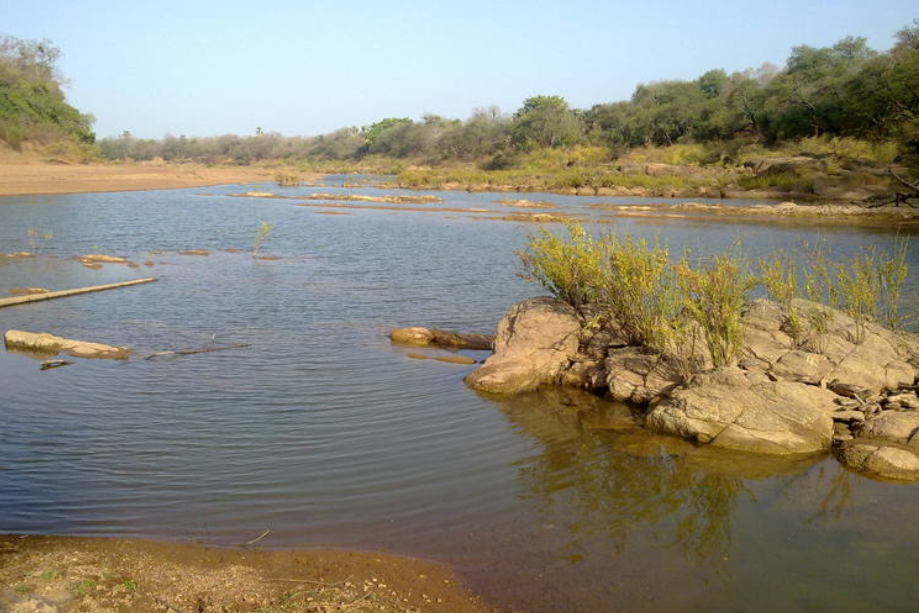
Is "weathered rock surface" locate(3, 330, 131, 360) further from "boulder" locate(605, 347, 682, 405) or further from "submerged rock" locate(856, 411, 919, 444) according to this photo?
"submerged rock" locate(856, 411, 919, 444)

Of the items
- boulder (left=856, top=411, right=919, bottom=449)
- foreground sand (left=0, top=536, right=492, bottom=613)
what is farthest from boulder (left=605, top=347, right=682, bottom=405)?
foreground sand (left=0, top=536, right=492, bottom=613)

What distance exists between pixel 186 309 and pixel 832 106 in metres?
51.4

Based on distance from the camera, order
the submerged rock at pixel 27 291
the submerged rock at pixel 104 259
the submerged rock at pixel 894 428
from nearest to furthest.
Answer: the submerged rock at pixel 894 428, the submerged rock at pixel 27 291, the submerged rock at pixel 104 259

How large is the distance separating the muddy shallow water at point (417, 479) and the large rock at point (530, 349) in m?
0.37

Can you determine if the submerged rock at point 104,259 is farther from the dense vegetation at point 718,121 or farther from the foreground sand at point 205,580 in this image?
the dense vegetation at point 718,121

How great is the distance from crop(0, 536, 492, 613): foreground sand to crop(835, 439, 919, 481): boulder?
13.9ft

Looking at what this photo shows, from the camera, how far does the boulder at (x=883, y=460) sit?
21.6 ft

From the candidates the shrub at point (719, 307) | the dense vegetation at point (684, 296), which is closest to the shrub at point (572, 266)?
the dense vegetation at point (684, 296)

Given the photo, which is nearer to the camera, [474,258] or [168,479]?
[168,479]

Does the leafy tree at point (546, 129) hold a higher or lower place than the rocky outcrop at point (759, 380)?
higher

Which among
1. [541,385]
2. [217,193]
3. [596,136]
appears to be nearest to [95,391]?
[541,385]

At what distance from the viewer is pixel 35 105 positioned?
5431 cm

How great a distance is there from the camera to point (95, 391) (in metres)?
8.55

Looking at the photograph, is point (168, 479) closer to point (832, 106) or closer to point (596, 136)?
point (832, 106)
